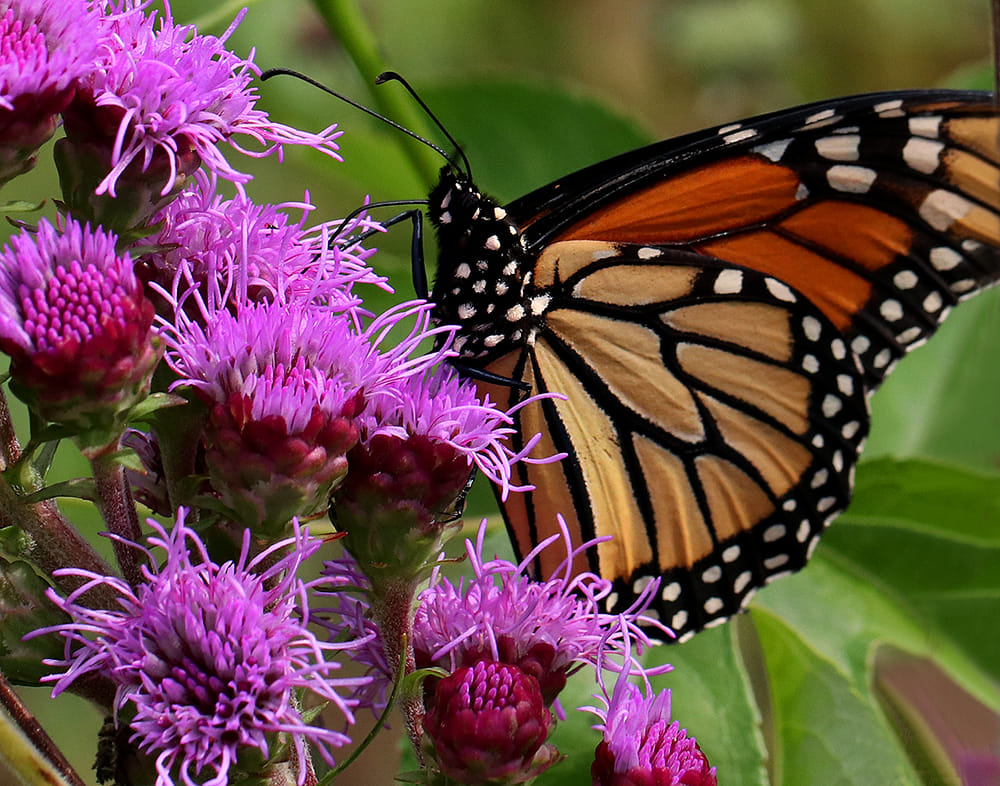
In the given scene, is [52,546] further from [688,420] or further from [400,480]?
[688,420]

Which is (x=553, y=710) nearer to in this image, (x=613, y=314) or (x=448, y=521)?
(x=448, y=521)

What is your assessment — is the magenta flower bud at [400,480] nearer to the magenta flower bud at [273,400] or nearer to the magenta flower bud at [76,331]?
the magenta flower bud at [273,400]

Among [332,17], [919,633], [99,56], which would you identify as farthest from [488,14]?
[99,56]

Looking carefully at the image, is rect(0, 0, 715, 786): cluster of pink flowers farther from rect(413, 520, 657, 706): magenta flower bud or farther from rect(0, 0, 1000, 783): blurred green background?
rect(0, 0, 1000, 783): blurred green background

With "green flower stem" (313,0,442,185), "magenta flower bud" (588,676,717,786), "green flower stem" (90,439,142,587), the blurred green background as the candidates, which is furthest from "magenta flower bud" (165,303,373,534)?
the blurred green background

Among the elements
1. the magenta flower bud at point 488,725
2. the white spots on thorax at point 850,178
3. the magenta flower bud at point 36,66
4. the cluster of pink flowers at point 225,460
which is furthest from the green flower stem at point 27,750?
the white spots on thorax at point 850,178

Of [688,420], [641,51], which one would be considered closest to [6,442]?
[688,420]
